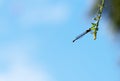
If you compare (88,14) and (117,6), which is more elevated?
(88,14)

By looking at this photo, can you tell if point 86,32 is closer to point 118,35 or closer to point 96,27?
point 96,27

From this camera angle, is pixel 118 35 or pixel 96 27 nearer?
pixel 96 27

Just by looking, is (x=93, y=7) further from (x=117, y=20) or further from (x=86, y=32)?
(x=86, y=32)

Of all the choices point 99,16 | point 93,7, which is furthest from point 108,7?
point 99,16

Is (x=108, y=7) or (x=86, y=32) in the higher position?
(x=108, y=7)

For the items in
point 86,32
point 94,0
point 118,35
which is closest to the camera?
point 86,32

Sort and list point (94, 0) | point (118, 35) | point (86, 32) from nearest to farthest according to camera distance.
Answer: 1. point (86, 32)
2. point (94, 0)
3. point (118, 35)

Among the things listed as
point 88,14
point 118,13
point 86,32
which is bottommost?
point 86,32

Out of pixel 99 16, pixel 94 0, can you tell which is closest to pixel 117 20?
pixel 94 0

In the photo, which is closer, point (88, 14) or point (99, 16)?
point (99, 16)
